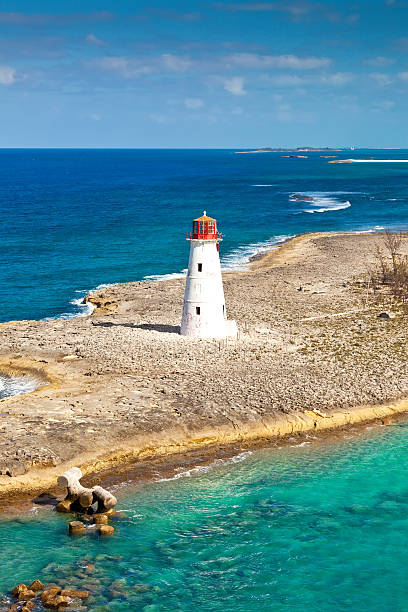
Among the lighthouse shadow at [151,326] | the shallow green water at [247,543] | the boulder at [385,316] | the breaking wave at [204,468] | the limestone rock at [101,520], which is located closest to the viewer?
the shallow green water at [247,543]

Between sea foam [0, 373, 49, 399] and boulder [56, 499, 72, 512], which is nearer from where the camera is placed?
boulder [56, 499, 72, 512]

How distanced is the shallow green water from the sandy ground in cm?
274

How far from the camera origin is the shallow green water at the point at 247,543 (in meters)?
22.2

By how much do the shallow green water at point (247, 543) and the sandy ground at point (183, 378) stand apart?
2.74m

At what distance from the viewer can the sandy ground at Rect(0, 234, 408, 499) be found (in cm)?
3044

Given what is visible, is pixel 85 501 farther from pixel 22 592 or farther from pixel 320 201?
pixel 320 201

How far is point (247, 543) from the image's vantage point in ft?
81.3

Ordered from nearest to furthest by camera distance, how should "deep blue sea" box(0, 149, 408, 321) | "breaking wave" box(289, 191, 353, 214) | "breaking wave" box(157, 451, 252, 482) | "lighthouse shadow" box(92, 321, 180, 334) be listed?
"breaking wave" box(157, 451, 252, 482) → "lighthouse shadow" box(92, 321, 180, 334) → "deep blue sea" box(0, 149, 408, 321) → "breaking wave" box(289, 191, 353, 214)

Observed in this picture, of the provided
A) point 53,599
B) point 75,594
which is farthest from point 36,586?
point 75,594

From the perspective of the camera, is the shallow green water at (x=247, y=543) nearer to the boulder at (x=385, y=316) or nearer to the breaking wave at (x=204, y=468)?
the breaking wave at (x=204, y=468)

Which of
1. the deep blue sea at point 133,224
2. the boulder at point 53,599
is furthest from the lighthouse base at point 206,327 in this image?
the boulder at point 53,599

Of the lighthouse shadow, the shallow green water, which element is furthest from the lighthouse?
the shallow green water

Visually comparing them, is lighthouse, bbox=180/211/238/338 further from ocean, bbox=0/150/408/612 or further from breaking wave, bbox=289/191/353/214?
breaking wave, bbox=289/191/353/214

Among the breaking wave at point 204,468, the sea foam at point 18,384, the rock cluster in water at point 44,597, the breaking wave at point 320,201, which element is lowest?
the rock cluster in water at point 44,597
